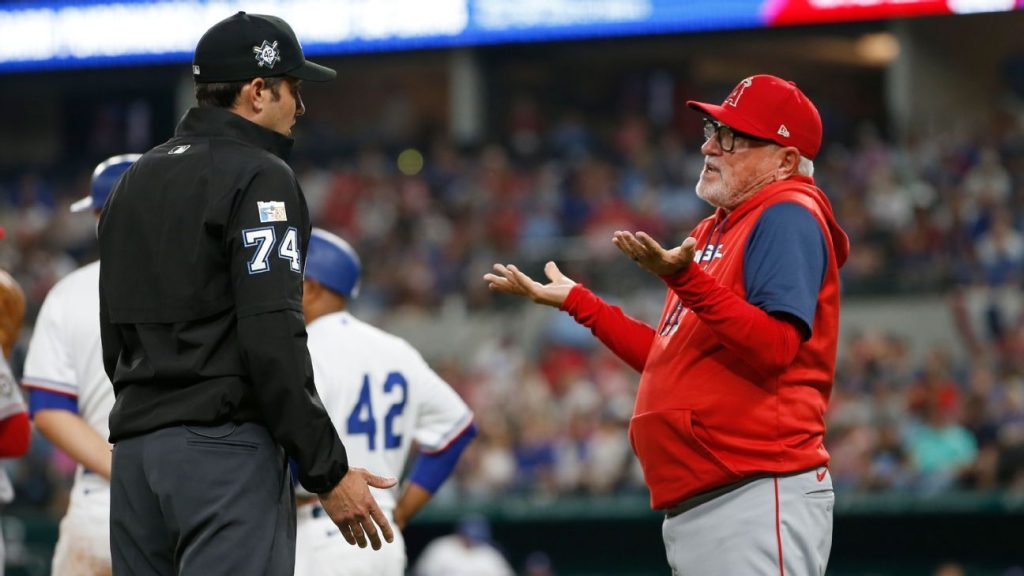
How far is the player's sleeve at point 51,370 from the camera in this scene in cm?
482

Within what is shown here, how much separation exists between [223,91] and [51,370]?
169 cm

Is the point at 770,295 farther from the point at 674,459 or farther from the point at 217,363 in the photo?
the point at 217,363

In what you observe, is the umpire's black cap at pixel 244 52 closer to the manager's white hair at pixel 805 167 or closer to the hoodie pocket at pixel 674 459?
the hoodie pocket at pixel 674 459

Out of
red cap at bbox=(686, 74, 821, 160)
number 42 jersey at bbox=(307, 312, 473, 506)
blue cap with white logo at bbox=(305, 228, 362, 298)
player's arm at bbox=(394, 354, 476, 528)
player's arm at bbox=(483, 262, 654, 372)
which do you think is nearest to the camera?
red cap at bbox=(686, 74, 821, 160)

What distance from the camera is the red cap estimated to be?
402 cm

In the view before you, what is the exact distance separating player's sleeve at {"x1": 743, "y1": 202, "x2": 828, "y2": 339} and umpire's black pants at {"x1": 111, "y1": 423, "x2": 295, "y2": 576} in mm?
1269

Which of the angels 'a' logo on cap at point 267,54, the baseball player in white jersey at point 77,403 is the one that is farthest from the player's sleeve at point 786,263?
the baseball player in white jersey at point 77,403

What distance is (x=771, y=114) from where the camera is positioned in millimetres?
4031

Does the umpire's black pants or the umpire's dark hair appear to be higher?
the umpire's dark hair

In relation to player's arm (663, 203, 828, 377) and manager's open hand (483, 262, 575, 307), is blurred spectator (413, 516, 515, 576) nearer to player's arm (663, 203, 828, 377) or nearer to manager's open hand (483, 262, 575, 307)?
manager's open hand (483, 262, 575, 307)

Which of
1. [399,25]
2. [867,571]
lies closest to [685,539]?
[867,571]

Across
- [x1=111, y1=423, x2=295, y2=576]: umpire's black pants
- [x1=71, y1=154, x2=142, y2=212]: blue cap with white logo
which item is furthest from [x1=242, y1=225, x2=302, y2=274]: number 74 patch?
[x1=71, y1=154, x2=142, y2=212]: blue cap with white logo

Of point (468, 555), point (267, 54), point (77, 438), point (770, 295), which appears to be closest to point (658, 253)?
point (770, 295)

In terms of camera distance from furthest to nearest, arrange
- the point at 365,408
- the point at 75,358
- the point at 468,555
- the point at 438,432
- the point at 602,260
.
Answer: the point at 602,260
the point at 468,555
the point at 438,432
the point at 365,408
the point at 75,358
